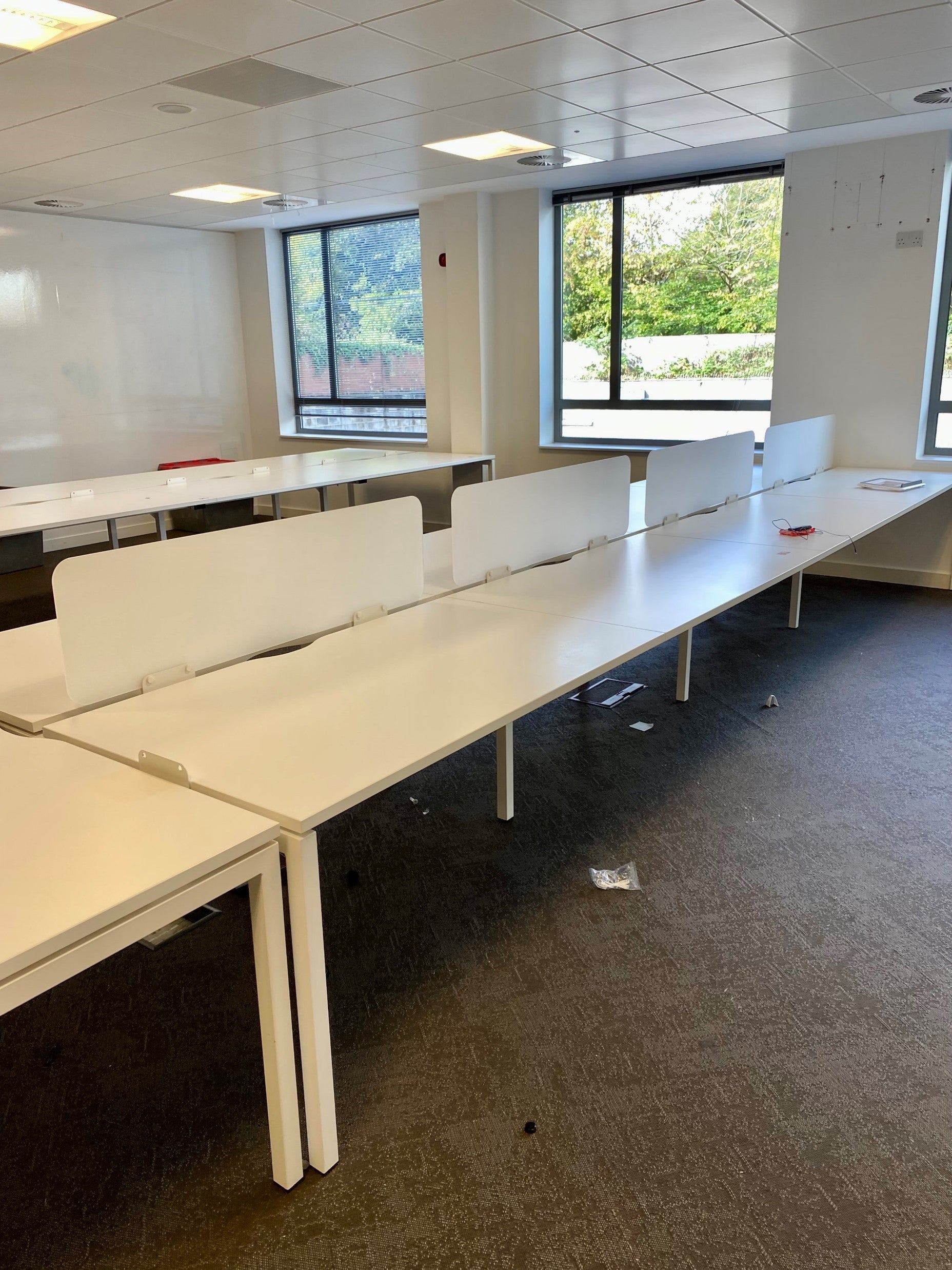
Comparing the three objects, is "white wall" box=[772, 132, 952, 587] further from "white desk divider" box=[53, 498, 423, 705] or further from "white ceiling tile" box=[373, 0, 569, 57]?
"white desk divider" box=[53, 498, 423, 705]

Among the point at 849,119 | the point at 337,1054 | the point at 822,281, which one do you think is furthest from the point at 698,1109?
the point at 822,281

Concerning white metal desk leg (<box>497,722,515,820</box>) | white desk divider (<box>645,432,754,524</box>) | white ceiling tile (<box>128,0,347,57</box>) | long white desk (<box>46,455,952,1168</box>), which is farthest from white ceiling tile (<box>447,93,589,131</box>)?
white metal desk leg (<box>497,722,515,820</box>)

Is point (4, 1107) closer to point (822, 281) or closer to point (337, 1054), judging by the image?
point (337, 1054)

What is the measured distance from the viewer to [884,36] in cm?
332

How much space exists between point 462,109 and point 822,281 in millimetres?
2431

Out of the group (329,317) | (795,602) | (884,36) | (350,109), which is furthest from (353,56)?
(329,317)

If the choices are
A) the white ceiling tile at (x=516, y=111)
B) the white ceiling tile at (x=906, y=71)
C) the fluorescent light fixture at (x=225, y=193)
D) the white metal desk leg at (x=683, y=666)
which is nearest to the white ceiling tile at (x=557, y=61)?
the white ceiling tile at (x=516, y=111)

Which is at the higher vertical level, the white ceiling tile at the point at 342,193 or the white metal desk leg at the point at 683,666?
the white ceiling tile at the point at 342,193

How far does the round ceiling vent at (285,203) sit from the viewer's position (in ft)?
20.6

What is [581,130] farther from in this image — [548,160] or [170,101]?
[170,101]

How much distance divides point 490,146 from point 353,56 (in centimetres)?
177

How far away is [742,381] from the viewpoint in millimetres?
6047

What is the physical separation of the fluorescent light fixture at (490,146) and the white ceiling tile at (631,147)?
26 cm

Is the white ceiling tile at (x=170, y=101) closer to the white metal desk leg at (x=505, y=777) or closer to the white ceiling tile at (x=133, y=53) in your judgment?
the white ceiling tile at (x=133, y=53)
